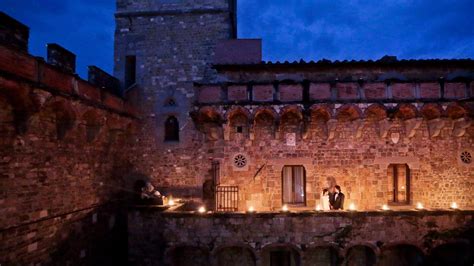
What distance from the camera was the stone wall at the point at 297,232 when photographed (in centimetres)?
970

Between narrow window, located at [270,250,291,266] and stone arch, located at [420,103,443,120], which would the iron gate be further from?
stone arch, located at [420,103,443,120]

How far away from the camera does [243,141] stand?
1251cm

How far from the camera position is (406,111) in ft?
38.1

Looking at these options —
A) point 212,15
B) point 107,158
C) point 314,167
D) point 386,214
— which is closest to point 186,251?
point 107,158

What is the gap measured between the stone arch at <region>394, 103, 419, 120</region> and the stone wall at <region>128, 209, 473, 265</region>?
3619mm

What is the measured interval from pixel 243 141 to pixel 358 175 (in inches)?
185

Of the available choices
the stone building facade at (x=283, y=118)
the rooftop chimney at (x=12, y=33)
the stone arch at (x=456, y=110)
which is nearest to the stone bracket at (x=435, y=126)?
the stone building facade at (x=283, y=118)

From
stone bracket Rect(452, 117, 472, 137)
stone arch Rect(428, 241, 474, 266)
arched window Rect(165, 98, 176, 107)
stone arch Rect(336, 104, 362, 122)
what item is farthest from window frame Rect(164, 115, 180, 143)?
stone bracket Rect(452, 117, 472, 137)

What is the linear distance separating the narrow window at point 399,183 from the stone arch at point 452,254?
A: 252 cm

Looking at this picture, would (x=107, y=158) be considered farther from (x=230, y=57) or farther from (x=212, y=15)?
(x=212, y=15)

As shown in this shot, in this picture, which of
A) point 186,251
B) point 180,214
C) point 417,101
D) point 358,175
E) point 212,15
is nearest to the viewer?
point 180,214

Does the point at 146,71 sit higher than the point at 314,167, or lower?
higher

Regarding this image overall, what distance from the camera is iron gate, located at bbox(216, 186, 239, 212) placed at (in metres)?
12.3

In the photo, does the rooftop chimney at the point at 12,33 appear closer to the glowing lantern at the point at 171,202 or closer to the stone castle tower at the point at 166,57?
the stone castle tower at the point at 166,57
